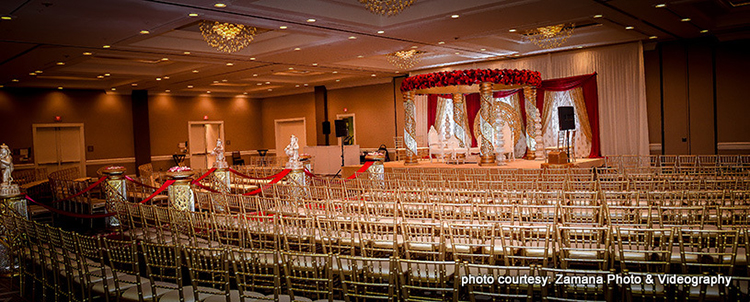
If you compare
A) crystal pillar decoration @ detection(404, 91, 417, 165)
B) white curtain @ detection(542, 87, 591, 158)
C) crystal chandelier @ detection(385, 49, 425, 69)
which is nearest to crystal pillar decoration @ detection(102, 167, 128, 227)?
crystal pillar decoration @ detection(404, 91, 417, 165)

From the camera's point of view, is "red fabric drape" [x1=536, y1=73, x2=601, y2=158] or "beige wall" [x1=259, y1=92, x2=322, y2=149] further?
"beige wall" [x1=259, y1=92, x2=322, y2=149]

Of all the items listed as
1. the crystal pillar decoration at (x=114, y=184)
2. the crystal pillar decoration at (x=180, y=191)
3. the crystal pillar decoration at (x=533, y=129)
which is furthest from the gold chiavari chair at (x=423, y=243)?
the crystal pillar decoration at (x=533, y=129)

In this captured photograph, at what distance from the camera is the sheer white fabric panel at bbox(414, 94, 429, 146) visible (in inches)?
655

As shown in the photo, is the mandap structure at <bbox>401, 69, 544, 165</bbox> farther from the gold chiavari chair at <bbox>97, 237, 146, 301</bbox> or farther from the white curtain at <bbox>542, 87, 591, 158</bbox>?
the gold chiavari chair at <bbox>97, 237, 146, 301</bbox>

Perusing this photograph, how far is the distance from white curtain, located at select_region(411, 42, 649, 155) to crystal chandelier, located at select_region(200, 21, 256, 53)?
8.35 m

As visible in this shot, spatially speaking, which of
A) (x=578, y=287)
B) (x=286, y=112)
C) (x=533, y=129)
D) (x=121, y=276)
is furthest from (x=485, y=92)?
(x=286, y=112)

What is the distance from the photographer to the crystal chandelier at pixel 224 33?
8.75 m

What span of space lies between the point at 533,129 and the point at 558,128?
776 millimetres

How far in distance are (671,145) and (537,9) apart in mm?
6351

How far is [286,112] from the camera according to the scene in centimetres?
2120

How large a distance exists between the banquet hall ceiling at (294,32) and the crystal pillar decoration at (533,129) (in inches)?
46.5

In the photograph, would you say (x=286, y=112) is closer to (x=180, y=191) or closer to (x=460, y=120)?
(x=460, y=120)

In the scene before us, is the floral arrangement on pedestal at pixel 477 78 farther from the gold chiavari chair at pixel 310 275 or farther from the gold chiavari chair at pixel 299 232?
the gold chiavari chair at pixel 310 275

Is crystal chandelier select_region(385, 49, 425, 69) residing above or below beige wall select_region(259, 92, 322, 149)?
above
